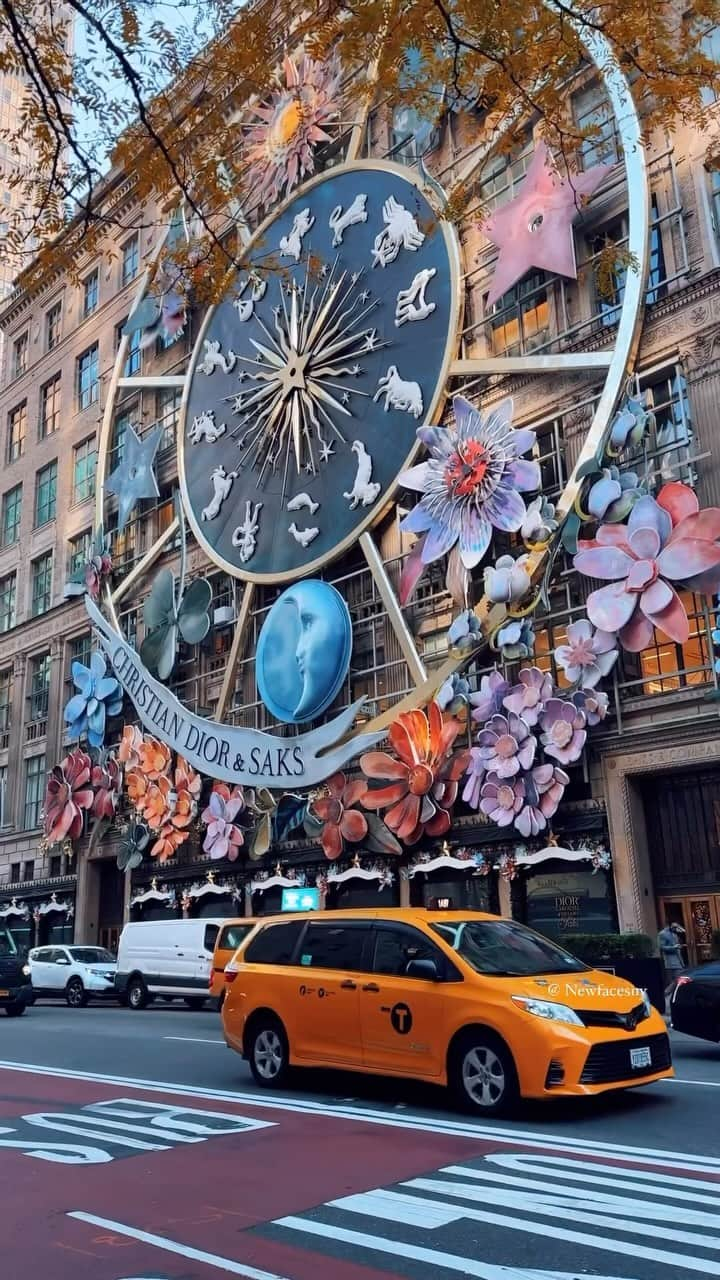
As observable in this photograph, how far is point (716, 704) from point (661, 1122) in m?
14.5

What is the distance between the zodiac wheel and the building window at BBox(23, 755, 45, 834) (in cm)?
1290

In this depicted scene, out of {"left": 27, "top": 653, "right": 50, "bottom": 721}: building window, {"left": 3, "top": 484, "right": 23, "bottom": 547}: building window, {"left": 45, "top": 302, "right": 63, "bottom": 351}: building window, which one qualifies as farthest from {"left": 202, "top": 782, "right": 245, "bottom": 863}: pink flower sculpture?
{"left": 45, "top": 302, "right": 63, "bottom": 351}: building window

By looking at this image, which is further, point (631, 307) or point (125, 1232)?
point (631, 307)

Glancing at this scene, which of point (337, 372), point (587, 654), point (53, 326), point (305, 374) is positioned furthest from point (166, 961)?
point (53, 326)

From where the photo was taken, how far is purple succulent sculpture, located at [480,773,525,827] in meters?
24.0

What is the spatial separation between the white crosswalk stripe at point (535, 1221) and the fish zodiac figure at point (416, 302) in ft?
84.5

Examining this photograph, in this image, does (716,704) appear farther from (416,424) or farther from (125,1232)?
(125,1232)

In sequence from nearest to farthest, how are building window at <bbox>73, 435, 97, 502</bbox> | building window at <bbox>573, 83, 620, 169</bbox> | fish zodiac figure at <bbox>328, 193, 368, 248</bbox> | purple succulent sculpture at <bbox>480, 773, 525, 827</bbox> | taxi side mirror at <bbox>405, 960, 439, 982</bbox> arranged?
taxi side mirror at <bbox>405, 960, 439, 982</bbox>, purple succulent sculpture at <bbox>480, 773, 525, 827</bbox>, building window at <bbox>573, 83, 620, 169</bbox>, fish zodiac figure at <bbox>328, 193, 368, 248</bbox>, building window at <bbox>73, 435, 97, 502</bbox>

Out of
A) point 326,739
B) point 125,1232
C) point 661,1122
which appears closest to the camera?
point 125,1232

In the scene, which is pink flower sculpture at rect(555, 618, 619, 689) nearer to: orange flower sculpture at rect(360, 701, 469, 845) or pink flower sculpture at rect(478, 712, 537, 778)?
pink flower sculpture at rect(478, 712, 537, 778)

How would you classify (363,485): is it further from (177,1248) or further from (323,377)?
(177,1248)

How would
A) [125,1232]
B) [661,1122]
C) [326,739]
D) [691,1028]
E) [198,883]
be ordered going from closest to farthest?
[125,1232]
[661,1122]
[691,1028]
[326,739]
[198,883]

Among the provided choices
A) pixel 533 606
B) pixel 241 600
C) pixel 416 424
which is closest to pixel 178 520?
pixel 241 600

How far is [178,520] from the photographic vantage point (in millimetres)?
37938
